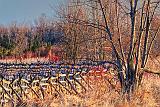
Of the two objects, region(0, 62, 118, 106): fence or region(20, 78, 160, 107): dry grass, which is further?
region(0, 62, 118, 106): fence

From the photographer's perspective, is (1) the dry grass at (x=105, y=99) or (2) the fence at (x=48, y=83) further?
(2) the fence at (x=48, y=83)

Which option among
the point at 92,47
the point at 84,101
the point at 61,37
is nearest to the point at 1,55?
the point at 61,37

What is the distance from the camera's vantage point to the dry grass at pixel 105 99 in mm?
9250

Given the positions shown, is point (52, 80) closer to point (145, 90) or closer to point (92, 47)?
point (145, 90)

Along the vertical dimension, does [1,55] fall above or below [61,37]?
below

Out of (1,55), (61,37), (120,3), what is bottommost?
(1,55)

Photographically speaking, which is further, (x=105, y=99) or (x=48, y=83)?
(x=48, y=83)

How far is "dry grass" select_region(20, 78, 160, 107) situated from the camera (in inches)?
364

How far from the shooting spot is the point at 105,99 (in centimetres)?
945

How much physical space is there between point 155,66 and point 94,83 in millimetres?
2514

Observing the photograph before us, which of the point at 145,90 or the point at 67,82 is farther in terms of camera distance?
the point at 67,82

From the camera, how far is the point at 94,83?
11.5 m

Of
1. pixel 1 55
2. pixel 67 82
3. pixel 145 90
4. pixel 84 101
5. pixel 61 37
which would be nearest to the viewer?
pixel 84 101

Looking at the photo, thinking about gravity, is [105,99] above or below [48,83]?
above
